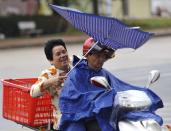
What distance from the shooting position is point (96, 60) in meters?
4.93

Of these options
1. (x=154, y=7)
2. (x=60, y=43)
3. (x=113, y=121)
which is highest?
(x=60, y=43)

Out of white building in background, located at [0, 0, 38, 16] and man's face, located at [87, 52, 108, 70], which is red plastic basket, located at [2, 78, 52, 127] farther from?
white building in background, located at [0, 0, 38, 16]

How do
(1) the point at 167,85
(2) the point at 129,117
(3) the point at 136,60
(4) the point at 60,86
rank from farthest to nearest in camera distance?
(3) the point at 136,60
(1) the point at 167,85
(4) the point at 60,86
(2) the point at 129,117

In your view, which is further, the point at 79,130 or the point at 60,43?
the point at 60,43

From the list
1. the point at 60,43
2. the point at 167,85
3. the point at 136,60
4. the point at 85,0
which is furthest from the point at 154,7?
the point at 60,43

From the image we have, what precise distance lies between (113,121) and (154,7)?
47771mm

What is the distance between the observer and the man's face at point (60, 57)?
18.5 ft

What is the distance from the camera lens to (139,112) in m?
4.64

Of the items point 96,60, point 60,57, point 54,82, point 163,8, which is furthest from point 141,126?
point 163,8

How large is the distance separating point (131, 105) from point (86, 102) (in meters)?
0.37

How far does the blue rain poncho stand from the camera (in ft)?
15.3

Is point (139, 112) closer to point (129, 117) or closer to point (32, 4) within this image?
point (129, 117)

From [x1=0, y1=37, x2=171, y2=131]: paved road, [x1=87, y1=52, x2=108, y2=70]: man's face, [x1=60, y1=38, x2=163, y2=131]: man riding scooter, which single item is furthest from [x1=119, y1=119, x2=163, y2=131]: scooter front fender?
[x1=0, y1=37, x2=171, y2=131]: paved road

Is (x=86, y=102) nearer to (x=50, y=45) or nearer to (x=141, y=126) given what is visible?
(x=141, y=126)
